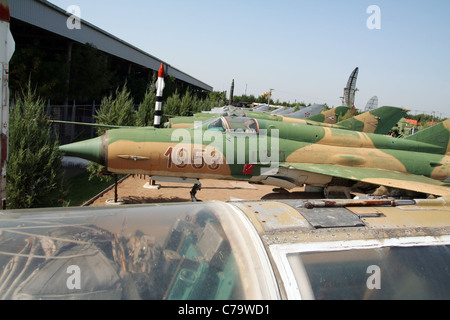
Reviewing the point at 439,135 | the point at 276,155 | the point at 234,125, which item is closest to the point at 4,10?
the point at 234,125

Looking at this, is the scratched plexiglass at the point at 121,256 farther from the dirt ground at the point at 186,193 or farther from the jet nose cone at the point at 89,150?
the dirt ground at the point at 186,193

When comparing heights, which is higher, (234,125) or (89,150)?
(234,125)

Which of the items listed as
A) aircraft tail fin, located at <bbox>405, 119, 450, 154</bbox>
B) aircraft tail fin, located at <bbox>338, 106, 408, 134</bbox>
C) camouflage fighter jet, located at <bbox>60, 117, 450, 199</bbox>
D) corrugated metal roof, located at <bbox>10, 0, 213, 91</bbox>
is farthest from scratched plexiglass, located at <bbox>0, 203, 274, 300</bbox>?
corrugated metal roof, located at <bbox>10, 0, 213, 91</bbox>

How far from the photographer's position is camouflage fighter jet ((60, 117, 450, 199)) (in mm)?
7051

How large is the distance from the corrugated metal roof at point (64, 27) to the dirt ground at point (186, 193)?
8593 millimetres

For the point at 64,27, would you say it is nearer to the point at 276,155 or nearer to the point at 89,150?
the point at 89,150

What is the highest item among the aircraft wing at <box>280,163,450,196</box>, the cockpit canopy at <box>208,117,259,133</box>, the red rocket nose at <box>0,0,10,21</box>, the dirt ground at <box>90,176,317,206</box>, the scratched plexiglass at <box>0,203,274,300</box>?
the red rocket nose at <box>0,0,10,21</box>

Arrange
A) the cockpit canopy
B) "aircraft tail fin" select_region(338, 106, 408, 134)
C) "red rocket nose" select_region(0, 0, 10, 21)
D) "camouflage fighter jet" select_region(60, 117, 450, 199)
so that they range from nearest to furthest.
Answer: "red rocket nose" select_region(0, 0, 10, 21) < "camouflage fighter jet" select_region(60, 117, 450, 199) < the cockpit canopy < "aircraft tail fin" select_region(338, 106, 408, 134)

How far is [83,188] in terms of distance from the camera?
408 inches

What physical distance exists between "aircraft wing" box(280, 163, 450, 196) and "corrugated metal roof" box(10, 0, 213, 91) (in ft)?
42.8

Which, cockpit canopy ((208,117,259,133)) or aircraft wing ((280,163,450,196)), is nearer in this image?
aircraft wing ((280,163,450,196))

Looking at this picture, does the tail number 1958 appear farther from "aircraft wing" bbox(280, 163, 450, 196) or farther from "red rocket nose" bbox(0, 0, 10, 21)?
"red rocket nose" bbox(0, 0, 10, 21)

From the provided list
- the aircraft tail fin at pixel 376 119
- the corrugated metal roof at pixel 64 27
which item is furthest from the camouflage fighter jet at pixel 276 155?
the corrugated metal roof at pixel 64 27

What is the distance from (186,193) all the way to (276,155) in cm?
374
